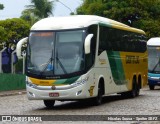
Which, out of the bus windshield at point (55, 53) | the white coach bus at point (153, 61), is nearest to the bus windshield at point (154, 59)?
the white coach bus at point (153, 61)

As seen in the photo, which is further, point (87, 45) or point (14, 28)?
point (14, 28)

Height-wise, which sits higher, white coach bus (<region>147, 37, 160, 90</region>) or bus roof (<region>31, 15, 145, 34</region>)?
bus roof (<region>31, 15, 145, 34</region>)

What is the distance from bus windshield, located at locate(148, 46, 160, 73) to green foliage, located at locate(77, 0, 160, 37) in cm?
1348

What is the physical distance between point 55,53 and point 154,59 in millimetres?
17933

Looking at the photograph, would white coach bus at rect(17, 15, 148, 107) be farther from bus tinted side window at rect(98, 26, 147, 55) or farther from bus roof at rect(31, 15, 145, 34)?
bus tinted side window at rect(98, 26, 147, 55)

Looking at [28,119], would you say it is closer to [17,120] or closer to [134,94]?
[17,120]

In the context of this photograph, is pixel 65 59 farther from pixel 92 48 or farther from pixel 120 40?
pixel 120 40

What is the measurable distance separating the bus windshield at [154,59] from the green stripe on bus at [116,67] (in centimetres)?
1169

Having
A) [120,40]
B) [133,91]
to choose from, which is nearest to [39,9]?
[133,91]

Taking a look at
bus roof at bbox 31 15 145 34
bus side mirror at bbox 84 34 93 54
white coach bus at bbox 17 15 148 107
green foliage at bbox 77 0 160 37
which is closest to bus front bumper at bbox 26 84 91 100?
white coach bus at bbox 17 15 148 107

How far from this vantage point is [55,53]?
1838 centimetres

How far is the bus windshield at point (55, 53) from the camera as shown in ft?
59.9

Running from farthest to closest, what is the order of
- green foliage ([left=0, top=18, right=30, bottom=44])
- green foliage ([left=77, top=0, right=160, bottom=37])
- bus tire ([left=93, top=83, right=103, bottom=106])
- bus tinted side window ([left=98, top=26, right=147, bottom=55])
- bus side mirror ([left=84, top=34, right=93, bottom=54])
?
green foliage ([left=0, top=18, right=30, bottom=44]) < green foliage ([left=77, top=0, right=160, bottom=37]) < bus tinted side window ([left=98, top=26, right=147, bottom=55]) < bus tire ([left=93, top=83, right=103, bottom=106]) < bus side mirror ([left=84, top=34, right=93, bottom=54])

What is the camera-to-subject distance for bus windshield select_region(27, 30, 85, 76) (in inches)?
719
